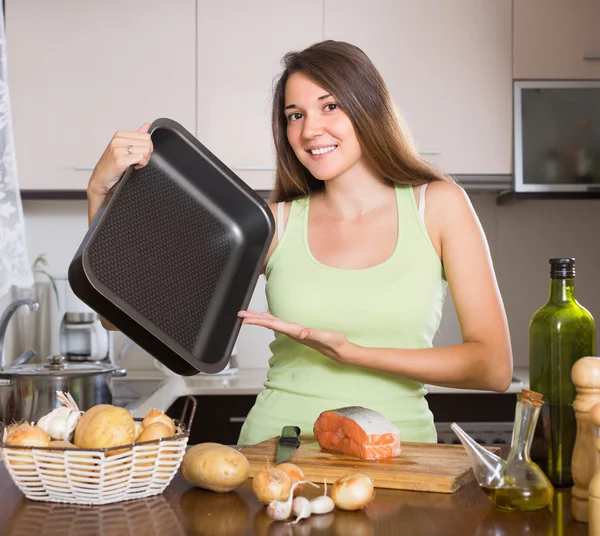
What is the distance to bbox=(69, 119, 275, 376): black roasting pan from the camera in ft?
3.40

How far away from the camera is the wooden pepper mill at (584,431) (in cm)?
79

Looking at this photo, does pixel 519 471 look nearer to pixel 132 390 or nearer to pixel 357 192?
pixel 357 192

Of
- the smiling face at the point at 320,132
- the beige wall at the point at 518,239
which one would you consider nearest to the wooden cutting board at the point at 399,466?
the smiling face at the point at 320,132

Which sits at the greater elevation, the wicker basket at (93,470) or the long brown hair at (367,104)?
the long brown hair at (367,104)

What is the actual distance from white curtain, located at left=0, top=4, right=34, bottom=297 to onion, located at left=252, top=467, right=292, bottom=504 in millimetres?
906

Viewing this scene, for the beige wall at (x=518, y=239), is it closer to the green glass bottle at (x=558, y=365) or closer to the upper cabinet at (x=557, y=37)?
the upper cabinet at (x=557, y=37)

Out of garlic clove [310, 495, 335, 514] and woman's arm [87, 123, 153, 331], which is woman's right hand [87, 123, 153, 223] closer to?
woman's arm [87, 123, 153, 331]

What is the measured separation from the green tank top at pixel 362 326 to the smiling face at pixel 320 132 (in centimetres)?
14

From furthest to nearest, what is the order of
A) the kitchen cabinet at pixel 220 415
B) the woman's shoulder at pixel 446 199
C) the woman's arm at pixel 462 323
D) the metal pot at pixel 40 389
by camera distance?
the kitchen cabinet at pixel 220 415 → the metal pot at pixel 40 389 → the woman's shoulder at pixel 446 199 → the woman's arm at pixel 462 323

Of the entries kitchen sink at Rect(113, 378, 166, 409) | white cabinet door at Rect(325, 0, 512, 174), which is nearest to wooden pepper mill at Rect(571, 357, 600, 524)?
kitchen sink at Rect(113, 378, 166, 409)

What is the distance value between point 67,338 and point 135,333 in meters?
1.64

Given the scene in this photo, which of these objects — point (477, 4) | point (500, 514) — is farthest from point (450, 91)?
point (500, 514)

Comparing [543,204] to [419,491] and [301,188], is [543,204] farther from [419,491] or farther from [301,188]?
[419,491]

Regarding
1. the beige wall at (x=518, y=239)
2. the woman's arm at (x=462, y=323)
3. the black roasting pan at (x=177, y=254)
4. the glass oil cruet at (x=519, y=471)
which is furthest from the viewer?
the beige wall at (x=518, y=239)
